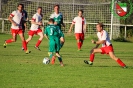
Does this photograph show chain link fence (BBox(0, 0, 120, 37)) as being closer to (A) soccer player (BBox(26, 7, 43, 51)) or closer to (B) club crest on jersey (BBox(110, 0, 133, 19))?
(B) club crest on jersey (BBox(110, 0, 133, 19))

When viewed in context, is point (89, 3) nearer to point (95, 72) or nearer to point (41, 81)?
point (95, 72)

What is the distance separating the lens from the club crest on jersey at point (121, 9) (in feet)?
135

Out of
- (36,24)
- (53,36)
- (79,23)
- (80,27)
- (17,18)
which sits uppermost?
(17,18)

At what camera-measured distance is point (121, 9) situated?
4175 centimetres

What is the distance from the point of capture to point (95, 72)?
1508 centimetres

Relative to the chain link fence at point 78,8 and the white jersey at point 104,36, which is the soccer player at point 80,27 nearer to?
the white jersey at point 104,36

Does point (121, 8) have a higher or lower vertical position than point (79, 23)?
higher

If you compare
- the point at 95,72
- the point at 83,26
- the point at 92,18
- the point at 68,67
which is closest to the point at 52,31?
the point at 68,67

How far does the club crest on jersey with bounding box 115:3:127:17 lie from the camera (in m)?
41.2

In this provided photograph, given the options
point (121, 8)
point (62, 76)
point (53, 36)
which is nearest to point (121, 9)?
point (121, 8)

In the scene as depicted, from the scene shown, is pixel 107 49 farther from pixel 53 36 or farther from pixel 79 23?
pixel 79 23

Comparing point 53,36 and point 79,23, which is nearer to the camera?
point 53,36

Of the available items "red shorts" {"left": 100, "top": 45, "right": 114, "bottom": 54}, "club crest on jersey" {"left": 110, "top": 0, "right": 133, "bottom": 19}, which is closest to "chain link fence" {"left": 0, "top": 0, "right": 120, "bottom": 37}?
"club crest on jersey" {"left": 110, "top": 0, "right": 133, "bottom": 19}

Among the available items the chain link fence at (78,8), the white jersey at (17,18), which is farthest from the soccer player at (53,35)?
the chain link fence at (78,8)
